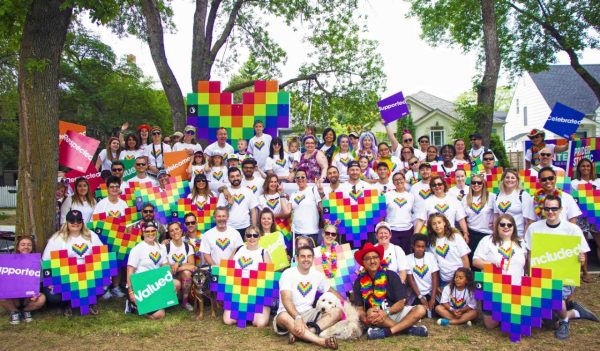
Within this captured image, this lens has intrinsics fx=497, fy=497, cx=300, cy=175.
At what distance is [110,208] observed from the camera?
6.65 metres

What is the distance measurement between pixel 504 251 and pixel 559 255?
0.55 metres

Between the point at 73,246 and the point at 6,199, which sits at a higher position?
the point at 6,199

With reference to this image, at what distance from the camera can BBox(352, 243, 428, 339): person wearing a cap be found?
4.91 meters

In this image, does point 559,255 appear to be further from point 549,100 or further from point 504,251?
point 549,100

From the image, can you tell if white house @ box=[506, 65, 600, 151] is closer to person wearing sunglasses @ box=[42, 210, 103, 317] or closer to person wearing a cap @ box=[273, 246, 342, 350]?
person wearing a cap @ box=[273, 246, 342, 350]

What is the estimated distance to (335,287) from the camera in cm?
545

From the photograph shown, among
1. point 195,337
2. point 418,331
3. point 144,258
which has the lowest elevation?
point 195,337

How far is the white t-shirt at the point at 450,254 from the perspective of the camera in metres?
5.52

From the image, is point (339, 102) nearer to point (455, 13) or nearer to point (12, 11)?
point (455, 13)

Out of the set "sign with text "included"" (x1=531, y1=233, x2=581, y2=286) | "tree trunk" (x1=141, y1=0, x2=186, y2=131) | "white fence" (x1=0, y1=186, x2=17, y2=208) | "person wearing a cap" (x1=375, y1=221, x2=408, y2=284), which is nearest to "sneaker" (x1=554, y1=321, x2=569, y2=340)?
"sign with text "included"" (x1=531, y1=233, x2=581, y2=286)

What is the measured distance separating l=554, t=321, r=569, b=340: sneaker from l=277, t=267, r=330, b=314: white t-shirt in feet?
7.73

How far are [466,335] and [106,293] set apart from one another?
448 cm

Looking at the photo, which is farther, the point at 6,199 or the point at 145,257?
the point at 6,199

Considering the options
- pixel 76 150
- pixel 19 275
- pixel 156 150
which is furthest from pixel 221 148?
pixel 19 275
